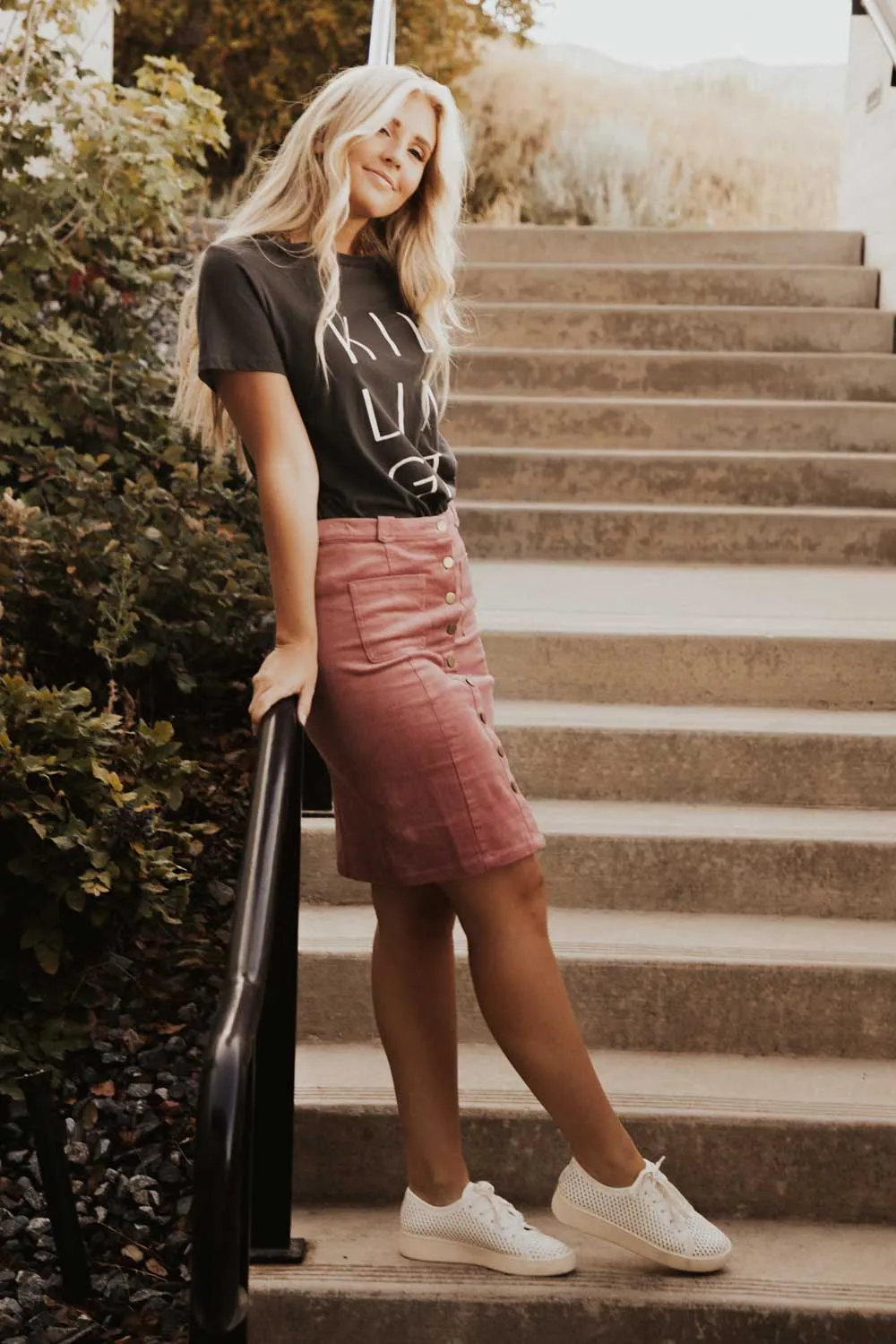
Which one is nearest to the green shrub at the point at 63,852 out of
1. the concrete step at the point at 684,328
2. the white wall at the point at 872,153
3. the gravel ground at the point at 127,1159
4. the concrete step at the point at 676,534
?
the gravel ground at the point at 127,1159

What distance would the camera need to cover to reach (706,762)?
9.45 ft

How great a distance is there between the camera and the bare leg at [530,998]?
181 centimetres

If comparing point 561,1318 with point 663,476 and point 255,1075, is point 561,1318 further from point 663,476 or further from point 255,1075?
point 663,476

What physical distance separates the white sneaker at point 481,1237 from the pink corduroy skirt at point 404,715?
0.48 metres

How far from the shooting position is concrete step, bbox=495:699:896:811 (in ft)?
9.41

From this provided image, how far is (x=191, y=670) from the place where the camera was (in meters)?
3.27

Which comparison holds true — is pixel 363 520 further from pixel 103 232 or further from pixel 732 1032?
pixel 103 232

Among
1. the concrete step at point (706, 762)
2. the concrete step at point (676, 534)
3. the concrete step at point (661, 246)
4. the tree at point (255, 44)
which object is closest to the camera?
the concrete step at point (706, 762)

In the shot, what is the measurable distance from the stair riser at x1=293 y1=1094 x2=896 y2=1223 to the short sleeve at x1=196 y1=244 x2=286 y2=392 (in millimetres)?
1149

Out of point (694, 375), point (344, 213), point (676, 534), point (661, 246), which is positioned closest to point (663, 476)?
point (676, 534)

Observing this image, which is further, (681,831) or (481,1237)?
(681,831)

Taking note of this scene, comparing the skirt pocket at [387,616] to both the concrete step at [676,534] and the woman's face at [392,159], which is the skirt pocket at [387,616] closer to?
the woman's face at [392,159]

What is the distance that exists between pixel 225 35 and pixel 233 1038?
7.38m

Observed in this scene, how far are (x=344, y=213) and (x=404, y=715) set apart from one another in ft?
2.14
